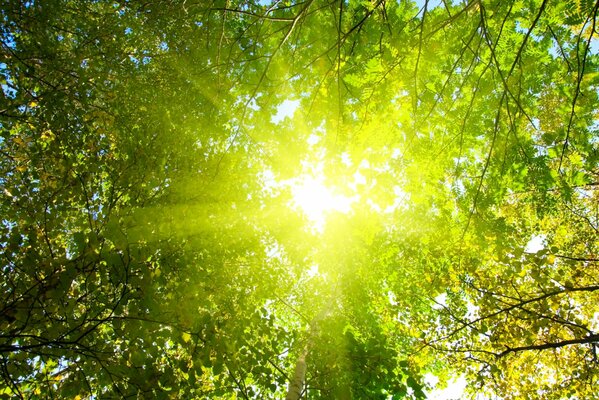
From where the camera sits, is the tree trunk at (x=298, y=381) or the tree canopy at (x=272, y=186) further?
the tree trunk at (x=298, y=381)

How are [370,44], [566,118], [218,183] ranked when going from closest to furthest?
[566,118] → [370,44] → [218,183]

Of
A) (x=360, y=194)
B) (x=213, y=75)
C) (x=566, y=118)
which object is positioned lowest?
(x=360, y=194)

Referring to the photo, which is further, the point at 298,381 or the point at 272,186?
the point at 272,186

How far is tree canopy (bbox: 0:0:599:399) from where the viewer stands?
2.51m

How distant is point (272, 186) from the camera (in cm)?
705

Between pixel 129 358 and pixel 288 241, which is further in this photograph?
pixel 288 241

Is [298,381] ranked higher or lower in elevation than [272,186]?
lower

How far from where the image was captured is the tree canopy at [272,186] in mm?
2512

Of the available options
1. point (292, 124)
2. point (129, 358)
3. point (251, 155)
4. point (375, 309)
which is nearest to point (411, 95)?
point (292, 124)

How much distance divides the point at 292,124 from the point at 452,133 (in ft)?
9.08

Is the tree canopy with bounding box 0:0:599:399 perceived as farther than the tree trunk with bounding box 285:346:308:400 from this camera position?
No

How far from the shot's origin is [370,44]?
364cm

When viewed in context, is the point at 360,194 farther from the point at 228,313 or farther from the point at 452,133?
the point at 228,313

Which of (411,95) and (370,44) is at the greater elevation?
(370,44)
